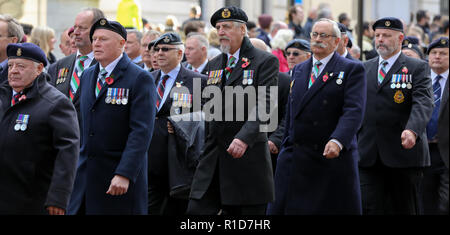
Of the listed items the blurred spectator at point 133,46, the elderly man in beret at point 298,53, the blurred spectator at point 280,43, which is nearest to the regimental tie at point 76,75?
the blurred spectator at point 133,46

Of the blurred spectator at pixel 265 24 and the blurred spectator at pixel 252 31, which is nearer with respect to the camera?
the blurred spectator at pixel 252 31

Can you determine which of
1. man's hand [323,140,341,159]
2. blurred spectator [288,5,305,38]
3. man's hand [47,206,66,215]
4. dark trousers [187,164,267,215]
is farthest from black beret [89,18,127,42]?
blurred spectator [288,5,305,38]

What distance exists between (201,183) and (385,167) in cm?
237

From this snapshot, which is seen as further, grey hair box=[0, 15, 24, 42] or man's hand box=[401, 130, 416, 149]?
grey hair box=[0, 15, 24, 42]

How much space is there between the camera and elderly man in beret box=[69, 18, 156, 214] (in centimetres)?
778

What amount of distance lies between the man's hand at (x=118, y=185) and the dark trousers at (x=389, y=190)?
10.4ft

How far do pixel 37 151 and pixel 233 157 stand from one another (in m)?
1.96

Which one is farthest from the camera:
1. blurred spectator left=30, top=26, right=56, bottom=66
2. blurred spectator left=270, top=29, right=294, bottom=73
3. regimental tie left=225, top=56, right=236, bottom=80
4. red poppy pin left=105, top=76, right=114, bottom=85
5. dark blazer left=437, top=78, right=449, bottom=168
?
blurred spectator left=270, top=29, right=294, bottom=73

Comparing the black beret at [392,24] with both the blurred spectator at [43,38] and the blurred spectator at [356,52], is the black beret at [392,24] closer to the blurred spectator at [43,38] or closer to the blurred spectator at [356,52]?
the blurred spectator at [356,52]

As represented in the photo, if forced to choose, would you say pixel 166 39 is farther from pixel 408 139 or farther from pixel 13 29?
pixel 408 139

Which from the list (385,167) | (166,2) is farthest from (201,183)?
(166,2)

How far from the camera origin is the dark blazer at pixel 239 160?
330 inches

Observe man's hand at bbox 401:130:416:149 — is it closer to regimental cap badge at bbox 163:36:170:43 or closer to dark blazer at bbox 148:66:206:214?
dark blazer at bbox 148:66:206:214

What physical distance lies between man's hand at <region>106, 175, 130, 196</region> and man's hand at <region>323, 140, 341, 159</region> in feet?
5.77
